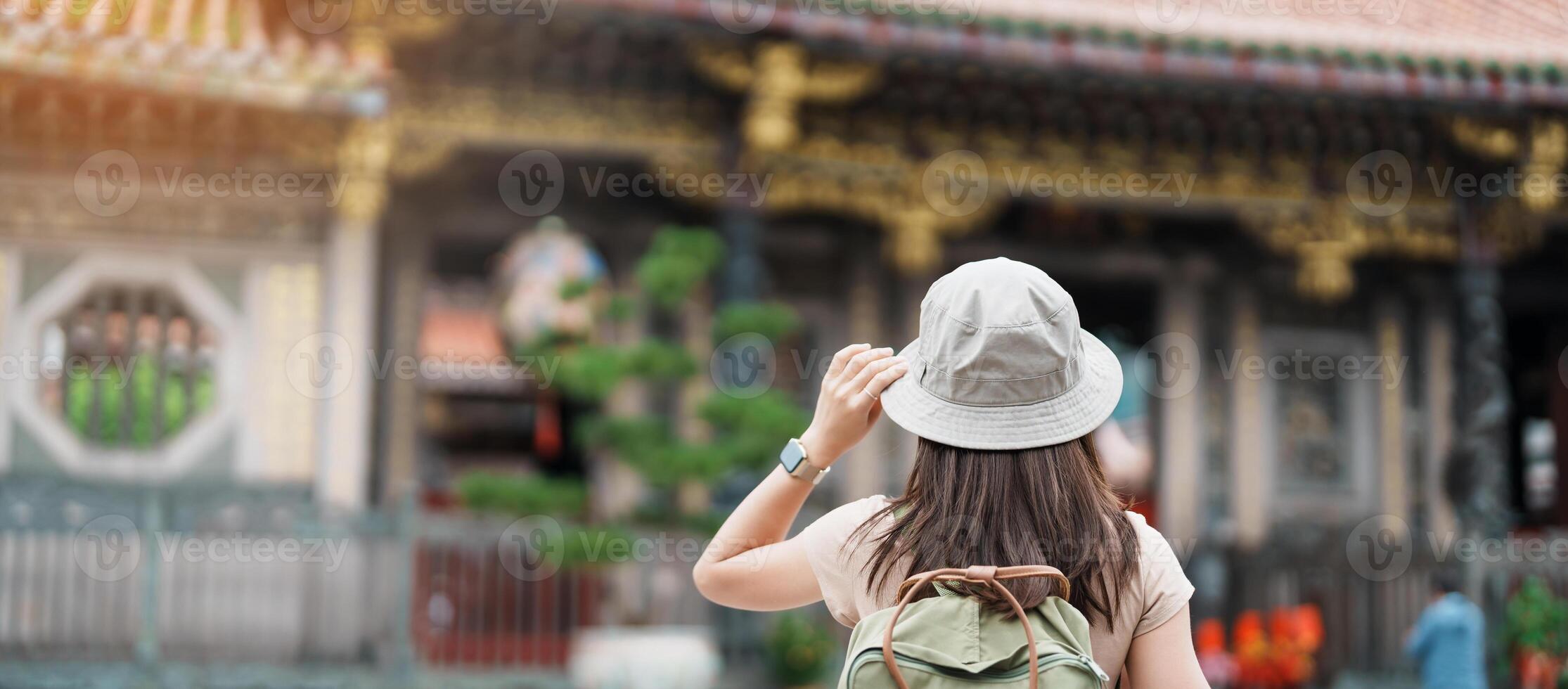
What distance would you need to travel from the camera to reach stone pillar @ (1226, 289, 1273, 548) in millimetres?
10625

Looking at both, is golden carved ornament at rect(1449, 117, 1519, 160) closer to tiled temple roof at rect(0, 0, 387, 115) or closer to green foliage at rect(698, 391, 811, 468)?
green foliage at rect(698, 391, 811, 468)

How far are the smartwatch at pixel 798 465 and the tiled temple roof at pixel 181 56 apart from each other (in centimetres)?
591

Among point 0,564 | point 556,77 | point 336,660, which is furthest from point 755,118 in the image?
point 0,564

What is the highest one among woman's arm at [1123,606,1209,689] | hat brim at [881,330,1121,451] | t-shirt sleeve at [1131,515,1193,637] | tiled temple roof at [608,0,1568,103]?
tiled temple roof at [608,0,1568,103]

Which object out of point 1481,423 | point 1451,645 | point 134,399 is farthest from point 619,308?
point 1481,423

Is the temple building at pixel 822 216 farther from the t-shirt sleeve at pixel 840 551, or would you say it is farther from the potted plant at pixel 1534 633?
the t-shirt sleeve at pixel 840 551

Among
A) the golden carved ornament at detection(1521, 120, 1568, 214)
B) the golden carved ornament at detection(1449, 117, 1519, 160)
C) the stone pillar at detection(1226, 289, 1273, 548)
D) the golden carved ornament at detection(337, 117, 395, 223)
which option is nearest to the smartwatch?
the golden carved ornament at detection(337, 117, 395, 223)

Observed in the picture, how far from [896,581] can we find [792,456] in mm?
229

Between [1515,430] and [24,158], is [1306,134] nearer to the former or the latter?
[1515,430]

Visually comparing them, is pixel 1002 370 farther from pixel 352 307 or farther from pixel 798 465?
pixel 352 307

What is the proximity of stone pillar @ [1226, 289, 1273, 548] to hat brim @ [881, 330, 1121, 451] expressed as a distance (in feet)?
30.6

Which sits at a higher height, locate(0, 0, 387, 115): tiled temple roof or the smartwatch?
locate(0, 0, 387, 115): tiled temple roof

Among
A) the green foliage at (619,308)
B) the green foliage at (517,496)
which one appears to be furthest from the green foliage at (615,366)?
the green foliage at (517,496)

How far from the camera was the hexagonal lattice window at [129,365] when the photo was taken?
7984 mm
